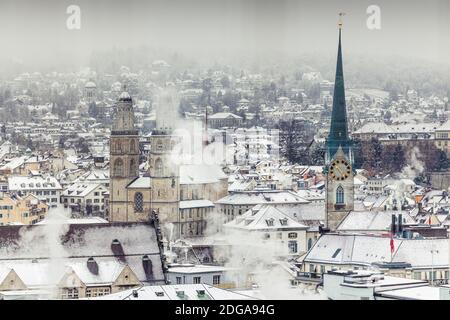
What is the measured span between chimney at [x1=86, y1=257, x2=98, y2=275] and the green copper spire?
22.0ft

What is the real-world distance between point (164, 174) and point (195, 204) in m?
0.91

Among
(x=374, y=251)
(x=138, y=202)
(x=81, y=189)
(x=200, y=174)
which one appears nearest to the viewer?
(x=374, y=251)

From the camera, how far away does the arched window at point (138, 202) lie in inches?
862

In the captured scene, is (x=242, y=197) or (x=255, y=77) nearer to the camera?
(x=255, y=77)

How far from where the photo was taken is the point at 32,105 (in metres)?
23.8

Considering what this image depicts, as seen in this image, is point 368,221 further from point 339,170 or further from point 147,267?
point 147,267

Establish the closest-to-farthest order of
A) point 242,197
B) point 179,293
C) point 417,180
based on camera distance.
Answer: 1. point 179,293
2. point 242,197
3. point 417,180

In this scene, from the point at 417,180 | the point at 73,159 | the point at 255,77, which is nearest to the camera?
the point at 255,77

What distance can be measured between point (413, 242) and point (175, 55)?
10.2 feet

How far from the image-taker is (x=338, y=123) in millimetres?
21766

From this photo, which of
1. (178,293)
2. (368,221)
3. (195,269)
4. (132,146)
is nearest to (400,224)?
(368,221)

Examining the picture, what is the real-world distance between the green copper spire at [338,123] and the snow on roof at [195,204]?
2.35 meters
